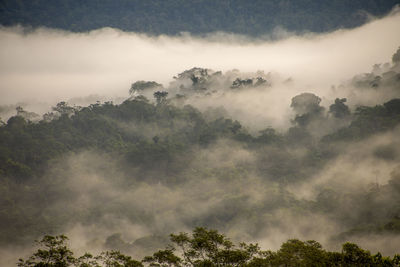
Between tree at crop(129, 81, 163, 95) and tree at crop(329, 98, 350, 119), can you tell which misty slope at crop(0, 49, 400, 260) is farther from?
tree at crop(129, 81, 163, 95)

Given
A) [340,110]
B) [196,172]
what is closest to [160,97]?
[196,172]

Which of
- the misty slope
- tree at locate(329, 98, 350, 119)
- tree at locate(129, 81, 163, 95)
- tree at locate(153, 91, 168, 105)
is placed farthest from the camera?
tree at locate(129, 81, 163, 95)

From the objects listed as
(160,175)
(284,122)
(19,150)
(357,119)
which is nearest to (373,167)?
(357,119)

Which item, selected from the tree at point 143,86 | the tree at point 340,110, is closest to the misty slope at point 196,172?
the tree at point 340,110

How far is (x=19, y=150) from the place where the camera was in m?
102

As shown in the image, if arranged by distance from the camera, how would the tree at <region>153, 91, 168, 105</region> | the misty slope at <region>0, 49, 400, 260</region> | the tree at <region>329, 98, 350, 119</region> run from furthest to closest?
1. the tree at <region>153, 91, 168, 105</region>
2. the tree at <region>329, 98, 350, 119</region>
3. the misty slope at <region>0, 49, 400, 260</region>

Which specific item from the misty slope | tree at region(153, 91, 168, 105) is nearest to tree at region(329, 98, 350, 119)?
the misty slope

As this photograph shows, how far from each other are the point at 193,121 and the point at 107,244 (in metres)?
53.2

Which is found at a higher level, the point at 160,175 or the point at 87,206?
the point at 160,175

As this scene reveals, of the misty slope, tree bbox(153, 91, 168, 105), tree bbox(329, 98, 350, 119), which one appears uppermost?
tree bbox(153, 91, 168, 105)

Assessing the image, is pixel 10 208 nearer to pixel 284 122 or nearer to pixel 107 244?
pixel 107 244

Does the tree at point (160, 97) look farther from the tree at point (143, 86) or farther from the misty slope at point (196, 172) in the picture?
the tree at point (143, 86)

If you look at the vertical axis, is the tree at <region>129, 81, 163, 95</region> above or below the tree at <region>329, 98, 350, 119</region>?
above

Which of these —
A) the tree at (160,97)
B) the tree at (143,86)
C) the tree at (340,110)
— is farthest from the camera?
the tree at (143,86)
